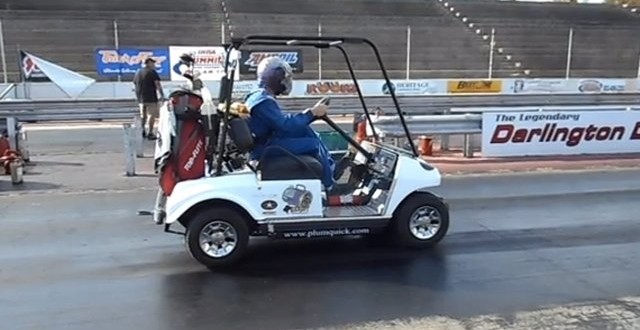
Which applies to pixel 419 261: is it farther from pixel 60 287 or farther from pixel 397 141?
pixel 397 141

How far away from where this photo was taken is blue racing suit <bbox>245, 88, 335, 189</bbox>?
542 centimetres

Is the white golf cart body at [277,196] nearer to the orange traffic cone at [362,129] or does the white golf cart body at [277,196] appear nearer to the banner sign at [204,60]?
the orange traffic cone at [362,129]

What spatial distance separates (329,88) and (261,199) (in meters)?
18.1

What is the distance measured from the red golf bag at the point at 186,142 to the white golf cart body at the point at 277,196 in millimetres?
110

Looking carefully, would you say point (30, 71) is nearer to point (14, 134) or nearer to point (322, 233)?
point (14, 134)

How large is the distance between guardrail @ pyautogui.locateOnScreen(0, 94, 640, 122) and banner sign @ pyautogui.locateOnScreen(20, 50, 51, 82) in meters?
4.95

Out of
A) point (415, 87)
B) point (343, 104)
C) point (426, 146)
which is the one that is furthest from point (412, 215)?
point (415, 87)

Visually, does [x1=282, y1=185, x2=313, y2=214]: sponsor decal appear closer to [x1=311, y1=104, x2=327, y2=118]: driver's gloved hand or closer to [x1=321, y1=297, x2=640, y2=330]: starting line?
[x1=311, y1=104, x2=327, y2=118]: driver's gloved hand

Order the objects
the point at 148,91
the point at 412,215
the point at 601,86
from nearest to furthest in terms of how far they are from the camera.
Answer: the point at 412,215, the point at 148,91, the point at 601,86

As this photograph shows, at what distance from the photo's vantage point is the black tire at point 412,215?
225 inches

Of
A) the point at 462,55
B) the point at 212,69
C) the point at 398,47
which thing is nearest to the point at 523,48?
the point at 462,55

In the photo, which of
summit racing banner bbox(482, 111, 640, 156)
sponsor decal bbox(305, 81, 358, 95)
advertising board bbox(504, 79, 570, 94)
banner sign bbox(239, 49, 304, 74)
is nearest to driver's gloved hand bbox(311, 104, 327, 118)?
summit racing banner bbox(482, 111, 640, 156)

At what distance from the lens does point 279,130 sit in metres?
5.50

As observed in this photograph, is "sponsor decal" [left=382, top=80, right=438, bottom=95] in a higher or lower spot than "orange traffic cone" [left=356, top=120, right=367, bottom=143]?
higher
